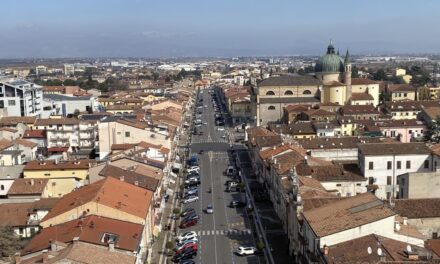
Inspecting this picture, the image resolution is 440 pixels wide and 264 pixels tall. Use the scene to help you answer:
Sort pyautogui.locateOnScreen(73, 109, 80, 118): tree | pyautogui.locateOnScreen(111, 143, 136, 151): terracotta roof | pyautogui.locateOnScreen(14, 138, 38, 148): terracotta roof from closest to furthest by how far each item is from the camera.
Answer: pyautogui.locateOnScreen(111, 143, 136, 151): terracotta roof → pyautogui.locateOnScreen(14, 138, 38, 148): terracotta roof → pyautogui.locateOnScreen(73, 109, 80, 118): tree

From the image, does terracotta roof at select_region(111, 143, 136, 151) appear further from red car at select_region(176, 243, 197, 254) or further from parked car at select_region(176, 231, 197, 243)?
red car at select_region(176, 243, 197, 254)

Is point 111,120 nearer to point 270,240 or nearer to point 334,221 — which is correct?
point 270,240

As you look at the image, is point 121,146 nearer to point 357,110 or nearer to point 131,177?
point 131,177

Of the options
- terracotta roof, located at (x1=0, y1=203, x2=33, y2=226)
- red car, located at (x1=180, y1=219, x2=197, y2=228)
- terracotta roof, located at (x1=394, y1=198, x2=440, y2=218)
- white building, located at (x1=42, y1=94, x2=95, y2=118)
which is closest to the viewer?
terracotta roof, located at (x1=394, y1=198, x2=440, y2=218)

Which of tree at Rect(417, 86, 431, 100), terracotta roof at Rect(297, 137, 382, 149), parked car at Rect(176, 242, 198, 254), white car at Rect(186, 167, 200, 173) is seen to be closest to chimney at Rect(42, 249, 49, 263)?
parked car at Rect(176, 242, 198, 254)

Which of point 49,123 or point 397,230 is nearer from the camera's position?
point 397,230

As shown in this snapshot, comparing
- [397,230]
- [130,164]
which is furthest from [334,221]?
[130,164]
